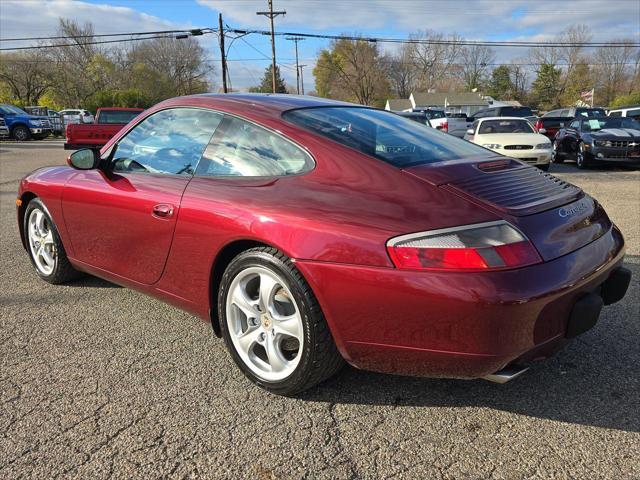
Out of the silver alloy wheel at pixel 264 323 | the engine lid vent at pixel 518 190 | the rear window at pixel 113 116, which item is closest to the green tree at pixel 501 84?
the rear window at pixel 113 116

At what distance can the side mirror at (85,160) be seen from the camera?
3.31 meters

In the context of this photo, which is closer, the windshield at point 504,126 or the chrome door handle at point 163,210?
the chrome door handle at point 163,210

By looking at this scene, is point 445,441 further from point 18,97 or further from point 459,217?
point 18,97

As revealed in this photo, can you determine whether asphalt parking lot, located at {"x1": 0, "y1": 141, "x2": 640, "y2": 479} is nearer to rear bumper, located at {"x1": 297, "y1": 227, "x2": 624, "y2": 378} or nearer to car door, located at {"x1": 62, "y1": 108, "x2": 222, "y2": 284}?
rear bumper, located at {"x1": 297, "y1": 227, "x2": 624, "y2": 378}

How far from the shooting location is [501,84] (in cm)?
9425

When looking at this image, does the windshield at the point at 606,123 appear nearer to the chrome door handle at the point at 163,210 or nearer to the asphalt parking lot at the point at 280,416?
the asphalt parking lot at the point at 280,416

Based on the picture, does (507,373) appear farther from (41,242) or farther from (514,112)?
(514,112)

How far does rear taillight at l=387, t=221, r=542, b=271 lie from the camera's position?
6.33ft

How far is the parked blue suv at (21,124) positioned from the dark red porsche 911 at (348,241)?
28407mm

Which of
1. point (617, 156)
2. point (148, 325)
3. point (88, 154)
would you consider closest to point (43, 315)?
point (148, 325)

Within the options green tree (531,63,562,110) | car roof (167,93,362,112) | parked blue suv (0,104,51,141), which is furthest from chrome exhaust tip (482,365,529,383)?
green tree (531,63,562,110)

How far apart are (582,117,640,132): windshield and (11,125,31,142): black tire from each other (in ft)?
87.7

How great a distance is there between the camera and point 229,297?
2.54 metres

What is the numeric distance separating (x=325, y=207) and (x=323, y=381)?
894 mm
